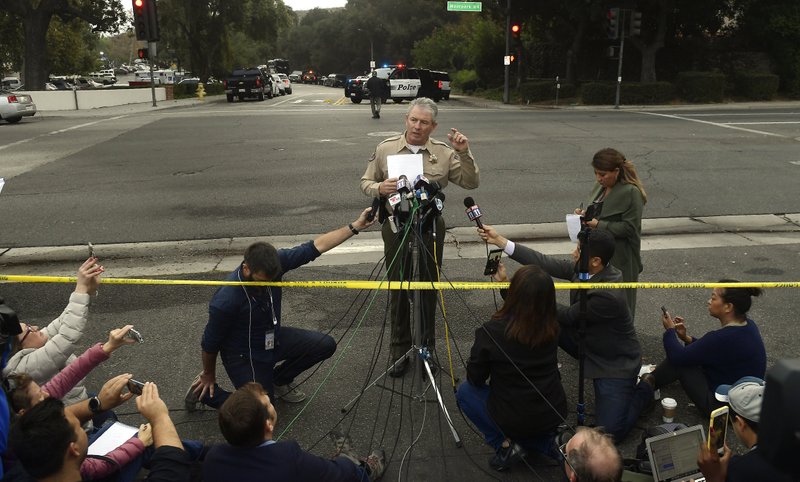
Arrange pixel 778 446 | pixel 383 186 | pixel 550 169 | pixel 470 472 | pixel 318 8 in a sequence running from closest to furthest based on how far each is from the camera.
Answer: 1. pixel 778 446
2. pixel 470 472
3. pixel 383 186
4. pixel 550 169
5. pixel 318 8

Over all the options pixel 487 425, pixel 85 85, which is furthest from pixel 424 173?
pixel 85 85

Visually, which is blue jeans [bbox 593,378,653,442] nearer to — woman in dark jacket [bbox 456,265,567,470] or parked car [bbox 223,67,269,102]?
woman in dark jacket [bbox 456,265,567,470]

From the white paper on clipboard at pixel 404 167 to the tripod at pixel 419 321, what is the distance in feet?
0.86

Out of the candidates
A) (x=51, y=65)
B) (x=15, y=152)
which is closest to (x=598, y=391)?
(x=15, y=152)

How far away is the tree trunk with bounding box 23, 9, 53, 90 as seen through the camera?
106ft

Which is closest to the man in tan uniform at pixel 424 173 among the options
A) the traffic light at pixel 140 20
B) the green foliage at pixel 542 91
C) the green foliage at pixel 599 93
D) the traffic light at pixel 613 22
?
the traffic light at pixel 613 22

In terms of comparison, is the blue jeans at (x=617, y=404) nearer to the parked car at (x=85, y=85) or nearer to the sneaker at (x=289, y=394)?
the sneaker at (x=289, y=394)

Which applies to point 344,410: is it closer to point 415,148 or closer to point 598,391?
point 598,391

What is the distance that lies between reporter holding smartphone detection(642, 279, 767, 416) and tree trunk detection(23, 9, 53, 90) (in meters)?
36.0

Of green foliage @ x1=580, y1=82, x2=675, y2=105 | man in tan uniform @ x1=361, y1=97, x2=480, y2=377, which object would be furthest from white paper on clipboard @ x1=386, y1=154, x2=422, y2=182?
green foliage @ x1=580, y1=82, x2=675, y2=105

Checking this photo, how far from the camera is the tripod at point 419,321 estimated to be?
408cm

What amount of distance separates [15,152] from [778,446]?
55.5ft

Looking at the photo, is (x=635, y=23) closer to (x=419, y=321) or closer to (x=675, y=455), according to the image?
(x=419, y=321)

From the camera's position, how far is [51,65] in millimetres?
52625
